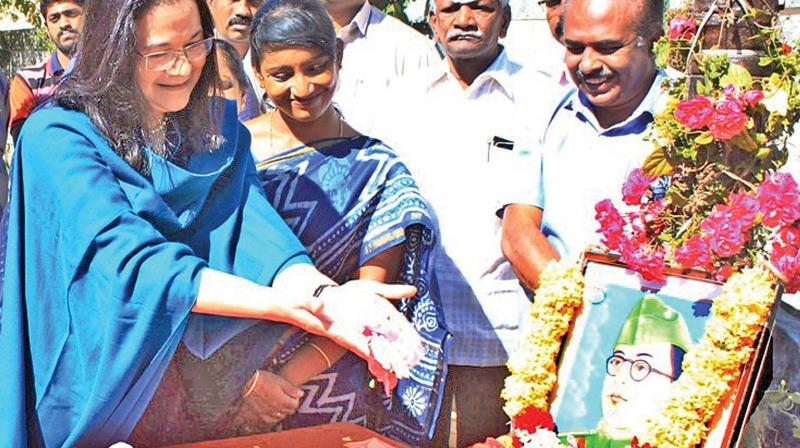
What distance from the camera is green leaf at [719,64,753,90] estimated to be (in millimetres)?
2547

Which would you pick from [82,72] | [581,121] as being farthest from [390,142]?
[82,72]

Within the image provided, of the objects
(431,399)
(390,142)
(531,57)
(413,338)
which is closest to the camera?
(413,338)

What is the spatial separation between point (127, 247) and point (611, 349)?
121 cm

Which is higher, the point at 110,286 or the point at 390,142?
the point at 390,142

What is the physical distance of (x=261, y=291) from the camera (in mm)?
2488

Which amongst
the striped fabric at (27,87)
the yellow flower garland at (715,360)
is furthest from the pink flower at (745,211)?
the striped fabric at (27,87)

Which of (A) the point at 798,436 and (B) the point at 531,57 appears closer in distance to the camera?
(A) the point at 798,436

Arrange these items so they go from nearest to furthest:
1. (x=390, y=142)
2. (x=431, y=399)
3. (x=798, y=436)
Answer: (x=798, y=436)
(x=431, y=399)
(x=390, y=142)

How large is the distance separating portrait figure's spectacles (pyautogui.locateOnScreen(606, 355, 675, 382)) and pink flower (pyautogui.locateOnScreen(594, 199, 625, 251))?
0.28 metres

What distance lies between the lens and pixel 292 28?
3.01 metres

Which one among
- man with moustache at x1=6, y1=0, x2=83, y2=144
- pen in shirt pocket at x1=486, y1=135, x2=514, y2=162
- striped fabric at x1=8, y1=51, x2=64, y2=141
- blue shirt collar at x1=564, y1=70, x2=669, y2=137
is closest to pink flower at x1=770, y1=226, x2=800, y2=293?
blue shirt collar at x1=564, y1=70, x2=669, y2=137

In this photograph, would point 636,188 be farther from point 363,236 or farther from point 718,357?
point 363,236

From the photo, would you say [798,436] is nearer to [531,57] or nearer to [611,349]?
[611,349]

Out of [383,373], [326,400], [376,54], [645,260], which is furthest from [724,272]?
[376,54]
